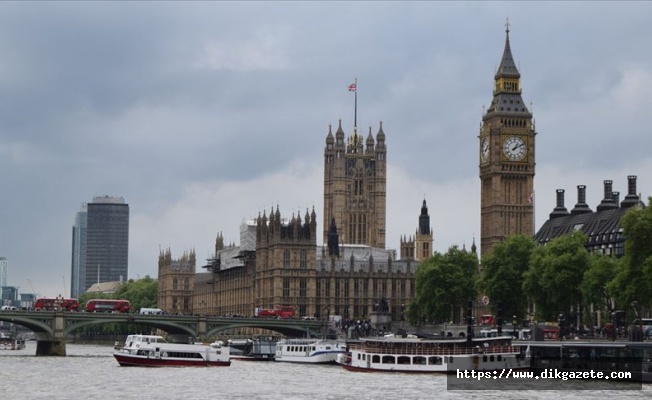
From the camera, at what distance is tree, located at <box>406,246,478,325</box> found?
194m

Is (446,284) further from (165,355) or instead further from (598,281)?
(165,355)

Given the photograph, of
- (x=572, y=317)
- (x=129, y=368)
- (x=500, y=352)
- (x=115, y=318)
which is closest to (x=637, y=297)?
(x=500, y=352)

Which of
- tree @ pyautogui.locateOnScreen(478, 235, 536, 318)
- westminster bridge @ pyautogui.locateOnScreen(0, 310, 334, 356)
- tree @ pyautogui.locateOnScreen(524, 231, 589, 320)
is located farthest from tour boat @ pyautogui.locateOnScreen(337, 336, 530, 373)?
westminster bridge @ pyautogui.locateOnScreen(0, 310, 334, 356)

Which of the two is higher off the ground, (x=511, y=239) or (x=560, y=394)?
(x=511, y=239)

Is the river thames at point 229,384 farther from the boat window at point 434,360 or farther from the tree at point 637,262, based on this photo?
the tree at point 637,262

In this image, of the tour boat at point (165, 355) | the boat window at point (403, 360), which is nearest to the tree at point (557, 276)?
the boat window at point (403, 360)

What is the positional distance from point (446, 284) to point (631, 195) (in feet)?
81.7

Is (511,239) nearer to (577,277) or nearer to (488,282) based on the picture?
(488,282)

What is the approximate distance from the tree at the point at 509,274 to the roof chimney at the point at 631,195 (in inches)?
711

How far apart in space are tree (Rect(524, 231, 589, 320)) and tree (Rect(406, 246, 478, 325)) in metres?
25.3

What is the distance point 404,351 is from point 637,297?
866 inches

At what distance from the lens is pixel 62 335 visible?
171500 millimetres

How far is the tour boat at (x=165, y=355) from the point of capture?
144 meters

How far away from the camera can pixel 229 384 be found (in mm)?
115000
